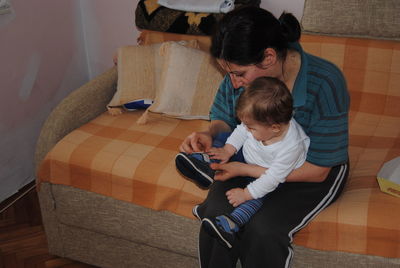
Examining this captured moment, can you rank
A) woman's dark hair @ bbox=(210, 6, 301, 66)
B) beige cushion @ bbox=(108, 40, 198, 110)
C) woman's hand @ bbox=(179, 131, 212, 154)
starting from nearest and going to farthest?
1. woman's dark hair @ bbox=(210, 6, 301, 66)
2. woman's hand @ bbox=(179, 131, 212, 154)
3. beige cushion @ bbox=(108, 40, 198, 110)

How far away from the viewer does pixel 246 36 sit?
137cm

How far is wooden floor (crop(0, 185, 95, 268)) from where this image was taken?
221 cm

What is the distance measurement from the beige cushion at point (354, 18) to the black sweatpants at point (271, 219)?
822 mm

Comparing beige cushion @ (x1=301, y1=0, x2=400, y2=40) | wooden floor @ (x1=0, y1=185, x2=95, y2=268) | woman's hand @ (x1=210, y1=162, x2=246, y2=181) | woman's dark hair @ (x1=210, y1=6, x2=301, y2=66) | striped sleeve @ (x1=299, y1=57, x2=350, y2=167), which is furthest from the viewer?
wooden floor @ (x1=0, y1=185, x2=95, y2=268)

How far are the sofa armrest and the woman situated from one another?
0.89 meters

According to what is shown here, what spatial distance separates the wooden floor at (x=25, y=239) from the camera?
7.25 ft

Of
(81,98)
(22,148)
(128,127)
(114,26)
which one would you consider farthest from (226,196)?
(114,26)

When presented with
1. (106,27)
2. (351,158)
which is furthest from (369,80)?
(106,27)

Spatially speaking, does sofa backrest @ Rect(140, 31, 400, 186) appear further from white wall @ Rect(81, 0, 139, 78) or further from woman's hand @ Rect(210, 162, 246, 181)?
white wall @ Rect(81, 0, 139, 78)

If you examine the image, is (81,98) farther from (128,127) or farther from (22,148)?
(22,148)

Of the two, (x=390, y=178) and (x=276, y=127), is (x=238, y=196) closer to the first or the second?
(x=276, y=127)

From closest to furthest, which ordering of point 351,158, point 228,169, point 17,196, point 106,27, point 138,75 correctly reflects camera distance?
1. point 228,169
2. point 351,158
3. point 138,75
4. point 17,196
5. point 106,27

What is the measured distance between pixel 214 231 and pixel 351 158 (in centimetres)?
80

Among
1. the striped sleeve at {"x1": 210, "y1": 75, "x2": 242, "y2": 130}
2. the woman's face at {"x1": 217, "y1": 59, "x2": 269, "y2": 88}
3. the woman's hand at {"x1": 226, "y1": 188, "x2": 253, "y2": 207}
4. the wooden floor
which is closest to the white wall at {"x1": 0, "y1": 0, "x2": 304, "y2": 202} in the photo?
the wooden floor
